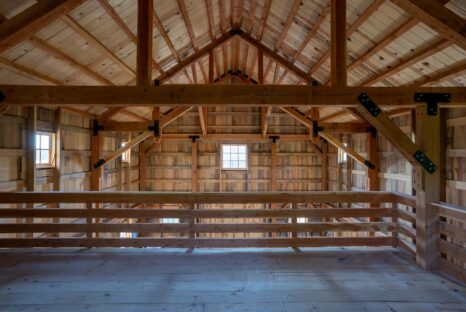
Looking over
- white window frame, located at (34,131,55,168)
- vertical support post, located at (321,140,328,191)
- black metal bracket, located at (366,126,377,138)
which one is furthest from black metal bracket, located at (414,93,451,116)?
vertical support post, located at (321,140,328,191)

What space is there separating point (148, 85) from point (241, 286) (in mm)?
2367

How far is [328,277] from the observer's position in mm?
2934

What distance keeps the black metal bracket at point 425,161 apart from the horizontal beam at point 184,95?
26.2 inches

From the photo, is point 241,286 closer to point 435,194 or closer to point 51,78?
point 435,194

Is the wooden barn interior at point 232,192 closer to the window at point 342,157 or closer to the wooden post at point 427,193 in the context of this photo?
the wooden post at point 427,193

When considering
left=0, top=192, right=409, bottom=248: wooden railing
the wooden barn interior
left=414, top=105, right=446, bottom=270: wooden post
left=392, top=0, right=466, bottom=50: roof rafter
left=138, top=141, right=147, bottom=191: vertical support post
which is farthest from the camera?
left=138, top=141, right=147, bottom=191: vertical support post

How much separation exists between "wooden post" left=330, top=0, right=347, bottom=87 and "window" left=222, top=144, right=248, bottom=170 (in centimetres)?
826

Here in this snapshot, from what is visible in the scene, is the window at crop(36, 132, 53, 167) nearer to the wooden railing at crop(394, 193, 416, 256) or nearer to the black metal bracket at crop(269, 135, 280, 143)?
the wooden railing at crop(394, 193, 416, 256)

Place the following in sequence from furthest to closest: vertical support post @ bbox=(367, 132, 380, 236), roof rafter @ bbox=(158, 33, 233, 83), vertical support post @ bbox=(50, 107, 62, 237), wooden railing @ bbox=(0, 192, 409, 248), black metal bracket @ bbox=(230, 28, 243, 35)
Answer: vertical support post @ bbox=(367, 132, 380, 236) → black metal bracket @ bbox=(230, 28, 243, 35) → roof rafter @ bbox=(158, 33, 233, 83) → vertical support post @ bbox=(50, 107, 62, 237) → wooden railing @ bbox=(0, 192, 409, 248)

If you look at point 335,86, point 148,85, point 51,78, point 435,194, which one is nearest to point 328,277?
point 435,194

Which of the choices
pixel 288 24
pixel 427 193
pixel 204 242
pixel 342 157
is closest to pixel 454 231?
pixel 427 193

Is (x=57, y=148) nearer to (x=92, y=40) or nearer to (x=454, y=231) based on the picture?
(x=92, y=40)

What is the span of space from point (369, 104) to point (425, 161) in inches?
32.5

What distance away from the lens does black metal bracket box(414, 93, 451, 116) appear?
3.25 m
